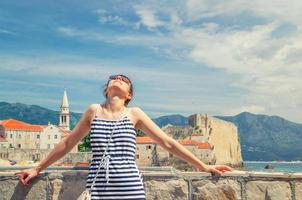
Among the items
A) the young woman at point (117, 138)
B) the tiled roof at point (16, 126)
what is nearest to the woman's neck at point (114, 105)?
the young woman at point (117, 138)

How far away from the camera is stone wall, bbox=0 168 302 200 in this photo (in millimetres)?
4547

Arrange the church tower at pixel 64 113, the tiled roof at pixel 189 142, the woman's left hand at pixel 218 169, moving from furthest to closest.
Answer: the church tower at pixel 64 113
the tiled roof at pixel 189 142
the woman's left hand at pixel 218 169

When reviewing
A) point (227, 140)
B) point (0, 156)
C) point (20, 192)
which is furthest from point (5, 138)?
point (20, 192)

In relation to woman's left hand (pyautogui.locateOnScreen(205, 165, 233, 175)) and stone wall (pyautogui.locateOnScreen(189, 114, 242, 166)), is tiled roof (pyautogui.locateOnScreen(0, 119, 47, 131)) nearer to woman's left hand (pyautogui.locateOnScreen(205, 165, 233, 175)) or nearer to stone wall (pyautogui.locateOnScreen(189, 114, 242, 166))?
stone wall (pyautogui.locateOnScreen(189, 114, 242, 166))

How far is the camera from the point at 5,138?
83562mm

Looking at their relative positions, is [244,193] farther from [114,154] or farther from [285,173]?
[114,154]

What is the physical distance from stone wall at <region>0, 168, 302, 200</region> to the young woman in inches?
33.0

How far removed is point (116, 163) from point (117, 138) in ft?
0.56

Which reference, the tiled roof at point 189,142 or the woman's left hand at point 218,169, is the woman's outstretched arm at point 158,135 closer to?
the woman's left hand at point 218,169

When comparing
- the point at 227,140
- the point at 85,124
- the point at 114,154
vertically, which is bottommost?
the point at 114,154

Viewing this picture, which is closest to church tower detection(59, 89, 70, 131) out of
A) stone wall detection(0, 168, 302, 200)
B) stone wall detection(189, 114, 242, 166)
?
stone wall detection(189, 114, 242, 166)

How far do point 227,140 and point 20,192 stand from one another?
284 ft

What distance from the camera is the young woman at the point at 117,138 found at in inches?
136

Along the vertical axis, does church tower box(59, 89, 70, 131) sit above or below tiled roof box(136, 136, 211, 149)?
above
